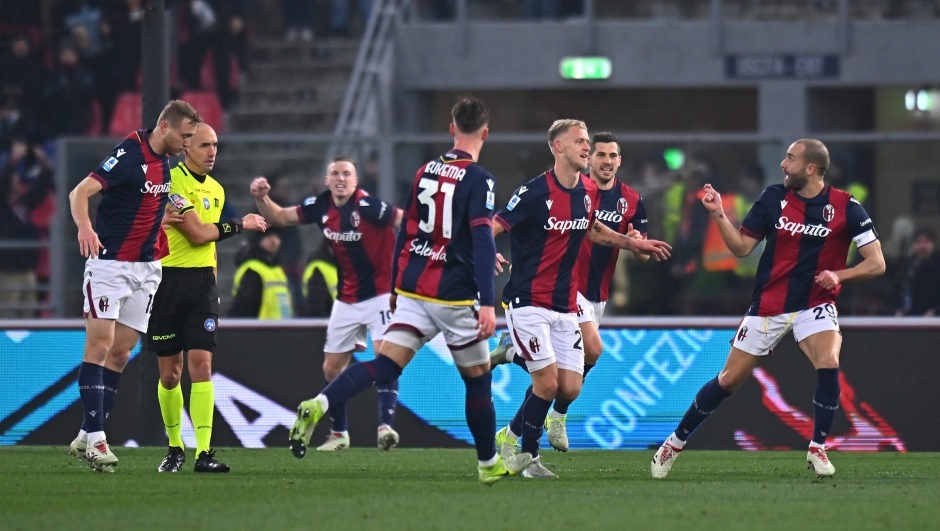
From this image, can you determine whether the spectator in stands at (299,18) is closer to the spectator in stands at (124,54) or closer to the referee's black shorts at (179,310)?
the spectator in stands at (124,54)

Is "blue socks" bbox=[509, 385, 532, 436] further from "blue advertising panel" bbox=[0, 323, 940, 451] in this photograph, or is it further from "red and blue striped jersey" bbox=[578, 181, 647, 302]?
"blue advertising panel" bbox=[0, 323, 940, 451]

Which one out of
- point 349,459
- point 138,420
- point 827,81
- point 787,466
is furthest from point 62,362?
point 827,81

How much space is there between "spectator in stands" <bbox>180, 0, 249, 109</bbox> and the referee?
402 inches

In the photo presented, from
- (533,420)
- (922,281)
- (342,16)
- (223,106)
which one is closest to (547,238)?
(533,420)

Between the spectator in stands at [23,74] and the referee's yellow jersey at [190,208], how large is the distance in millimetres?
10458

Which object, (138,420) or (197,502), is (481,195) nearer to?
(197,502)

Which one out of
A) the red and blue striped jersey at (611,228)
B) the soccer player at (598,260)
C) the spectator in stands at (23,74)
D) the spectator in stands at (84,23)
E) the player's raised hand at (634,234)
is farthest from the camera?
the spectator in stands at (84,23)

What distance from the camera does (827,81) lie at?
1791cm

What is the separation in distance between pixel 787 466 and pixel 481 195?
3.33 meters

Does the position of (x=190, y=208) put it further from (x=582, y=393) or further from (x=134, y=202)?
(x=582, y=393)

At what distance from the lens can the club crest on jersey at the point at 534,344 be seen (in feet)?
26.2

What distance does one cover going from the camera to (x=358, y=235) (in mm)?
10898

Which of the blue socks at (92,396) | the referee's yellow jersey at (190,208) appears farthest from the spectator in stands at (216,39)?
the blue socks at (92,396)

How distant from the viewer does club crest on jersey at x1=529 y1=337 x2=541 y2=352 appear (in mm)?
8000
